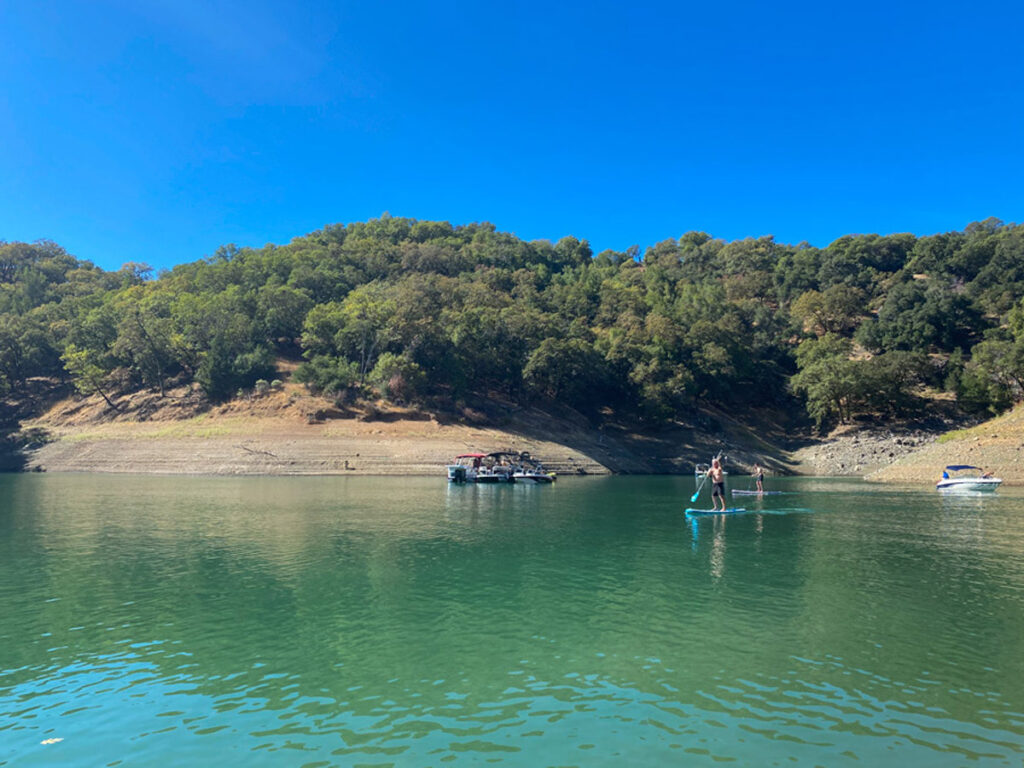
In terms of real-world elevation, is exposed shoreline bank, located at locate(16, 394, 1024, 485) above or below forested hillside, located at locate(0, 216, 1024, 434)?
below

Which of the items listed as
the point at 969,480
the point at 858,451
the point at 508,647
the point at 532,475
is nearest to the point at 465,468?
the point at 532,475

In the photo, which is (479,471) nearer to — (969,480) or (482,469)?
(482,469)

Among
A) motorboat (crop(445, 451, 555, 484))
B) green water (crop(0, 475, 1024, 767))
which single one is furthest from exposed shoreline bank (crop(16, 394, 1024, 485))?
green water (crop(0, 475, 1024, 767))

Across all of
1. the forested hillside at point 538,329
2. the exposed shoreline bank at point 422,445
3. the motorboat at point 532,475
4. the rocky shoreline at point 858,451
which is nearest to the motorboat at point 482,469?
the motorboat at point 532,475

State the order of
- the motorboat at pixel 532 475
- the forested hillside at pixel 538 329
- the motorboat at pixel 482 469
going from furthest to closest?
the forested hillside at pixel 538 329 → the motorboat at pixel 532 475 → the motorboat at pixel 482 469

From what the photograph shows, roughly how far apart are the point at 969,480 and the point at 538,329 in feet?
203

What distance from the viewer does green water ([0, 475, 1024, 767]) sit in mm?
10031

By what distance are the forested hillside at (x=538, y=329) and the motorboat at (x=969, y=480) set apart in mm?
39433

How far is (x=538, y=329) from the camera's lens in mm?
101875

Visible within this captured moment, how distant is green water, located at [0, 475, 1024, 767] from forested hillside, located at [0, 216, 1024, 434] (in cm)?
6613

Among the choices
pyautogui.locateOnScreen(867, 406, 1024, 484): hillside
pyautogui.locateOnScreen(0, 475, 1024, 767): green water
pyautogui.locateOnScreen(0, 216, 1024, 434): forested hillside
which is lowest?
pyautogui.locateOnScreen(0, 475, 1024, 767): green water

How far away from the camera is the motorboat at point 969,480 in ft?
170

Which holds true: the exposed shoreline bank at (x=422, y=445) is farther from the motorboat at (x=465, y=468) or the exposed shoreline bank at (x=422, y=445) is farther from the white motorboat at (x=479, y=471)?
the white motorboat at (x=479, y=471)

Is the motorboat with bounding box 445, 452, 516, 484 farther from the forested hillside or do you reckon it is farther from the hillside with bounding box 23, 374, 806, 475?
the forested hillside
